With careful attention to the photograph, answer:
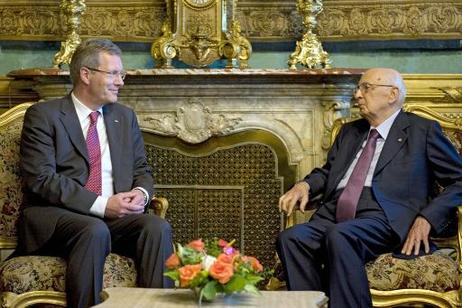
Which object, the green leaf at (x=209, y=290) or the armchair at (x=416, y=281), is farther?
the armchair at (x=416, y=281)

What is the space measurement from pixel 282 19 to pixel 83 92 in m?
Answer: 1.54

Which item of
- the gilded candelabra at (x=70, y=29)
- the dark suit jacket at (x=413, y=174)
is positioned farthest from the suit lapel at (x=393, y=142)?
the gilded candelabra at (x=70, y=29)

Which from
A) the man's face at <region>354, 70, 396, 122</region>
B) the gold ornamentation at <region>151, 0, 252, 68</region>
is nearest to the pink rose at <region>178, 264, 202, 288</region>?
the man's face at <region>354, 70, 396, 122</region>

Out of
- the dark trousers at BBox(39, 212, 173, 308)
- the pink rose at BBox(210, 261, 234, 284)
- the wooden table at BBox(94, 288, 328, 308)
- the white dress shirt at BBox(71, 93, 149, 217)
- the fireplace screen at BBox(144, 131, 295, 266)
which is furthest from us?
the fireplace screen at BBox(144, 131, 295, 266)

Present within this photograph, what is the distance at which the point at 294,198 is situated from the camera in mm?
4504

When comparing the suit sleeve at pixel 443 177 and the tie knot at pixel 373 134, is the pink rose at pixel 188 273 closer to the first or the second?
the suit sleeve at pixel 443 177

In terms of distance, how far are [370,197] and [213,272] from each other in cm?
141

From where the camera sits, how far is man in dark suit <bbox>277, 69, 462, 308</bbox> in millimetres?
4266

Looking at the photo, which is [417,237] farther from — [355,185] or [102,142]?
[102,142]

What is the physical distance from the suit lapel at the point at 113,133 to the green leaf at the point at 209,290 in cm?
131

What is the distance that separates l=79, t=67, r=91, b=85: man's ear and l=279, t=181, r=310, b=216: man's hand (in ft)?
3.36

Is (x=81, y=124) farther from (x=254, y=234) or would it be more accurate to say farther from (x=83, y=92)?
(x=254, y=234)

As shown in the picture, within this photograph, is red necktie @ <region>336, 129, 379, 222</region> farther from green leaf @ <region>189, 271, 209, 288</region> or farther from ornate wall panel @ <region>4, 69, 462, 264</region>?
green leaf @ <region>189, 271, 209, 288</region>

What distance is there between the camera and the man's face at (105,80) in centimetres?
453
